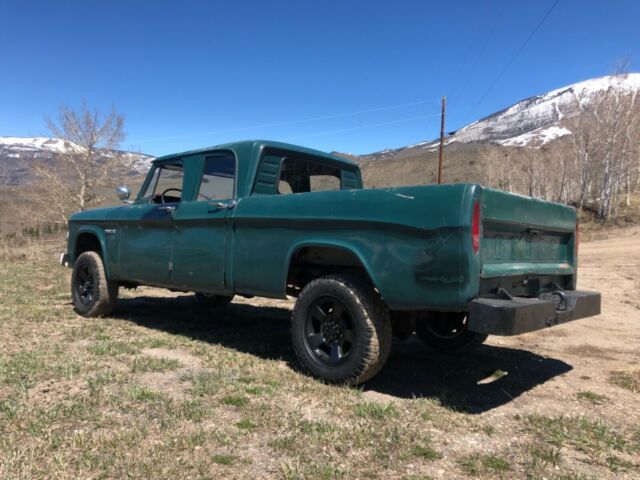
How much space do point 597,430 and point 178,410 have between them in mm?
2557

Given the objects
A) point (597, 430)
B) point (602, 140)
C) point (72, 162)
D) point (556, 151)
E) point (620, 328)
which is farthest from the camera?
point (556, 151)

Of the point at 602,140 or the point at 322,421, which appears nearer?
the point at 322,421

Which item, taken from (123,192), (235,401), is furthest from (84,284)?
(235,401)

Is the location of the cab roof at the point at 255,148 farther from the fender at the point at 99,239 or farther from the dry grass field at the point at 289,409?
the dry grass field at the point at 289,409

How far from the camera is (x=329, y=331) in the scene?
151 inches

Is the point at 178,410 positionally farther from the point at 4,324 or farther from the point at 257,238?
the point at 4,324

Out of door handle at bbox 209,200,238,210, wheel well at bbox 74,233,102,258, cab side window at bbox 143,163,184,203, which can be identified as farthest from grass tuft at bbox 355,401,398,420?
wheel well at bbox 74,233,102,258

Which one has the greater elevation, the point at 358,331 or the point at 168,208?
the point at 168,208

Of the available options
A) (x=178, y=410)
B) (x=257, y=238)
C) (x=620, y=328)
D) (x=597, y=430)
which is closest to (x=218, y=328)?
(x=257, y=238)

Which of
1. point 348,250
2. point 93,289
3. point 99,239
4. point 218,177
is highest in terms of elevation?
point 218,177

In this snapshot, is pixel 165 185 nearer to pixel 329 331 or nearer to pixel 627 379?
pixel 329 331

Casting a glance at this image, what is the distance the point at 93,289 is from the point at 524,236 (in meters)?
4.98

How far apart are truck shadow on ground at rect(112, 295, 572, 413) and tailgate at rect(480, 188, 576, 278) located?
0.92m

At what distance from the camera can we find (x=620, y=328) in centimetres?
613
